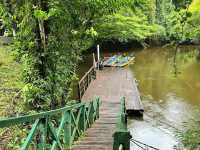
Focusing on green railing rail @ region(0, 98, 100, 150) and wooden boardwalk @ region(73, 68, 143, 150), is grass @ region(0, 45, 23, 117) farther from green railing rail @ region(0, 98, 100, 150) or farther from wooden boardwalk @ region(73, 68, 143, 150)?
green railing rail @ region(0, 98, 100, 150)

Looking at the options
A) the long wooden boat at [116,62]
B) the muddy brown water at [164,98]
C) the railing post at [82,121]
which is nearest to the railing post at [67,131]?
the railing post at [82,121]

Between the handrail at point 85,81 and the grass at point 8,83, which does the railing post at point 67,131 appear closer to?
the grass at point 8,83

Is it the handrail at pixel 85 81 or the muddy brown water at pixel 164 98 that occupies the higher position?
the handrail at pixel 85 81

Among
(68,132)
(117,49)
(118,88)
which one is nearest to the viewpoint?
(68,132)

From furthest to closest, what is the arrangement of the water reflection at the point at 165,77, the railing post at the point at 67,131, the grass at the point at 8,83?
the water reflection at the point at 165,77 → the grass at the point at 8,83 → the railing post at the point at 67,131

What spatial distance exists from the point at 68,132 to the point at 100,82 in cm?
1542

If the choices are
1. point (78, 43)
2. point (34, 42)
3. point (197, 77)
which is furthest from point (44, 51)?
point (197, 77)

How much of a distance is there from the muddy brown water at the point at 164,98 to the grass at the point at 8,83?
454 centimetres

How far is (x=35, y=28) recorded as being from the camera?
8453 mm

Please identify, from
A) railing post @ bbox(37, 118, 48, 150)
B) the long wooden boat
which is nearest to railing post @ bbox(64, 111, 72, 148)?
railing post @ bbox(37, 118, 48, 150)

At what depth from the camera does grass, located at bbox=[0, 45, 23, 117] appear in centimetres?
1147

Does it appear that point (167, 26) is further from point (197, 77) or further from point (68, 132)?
point (68, 132)

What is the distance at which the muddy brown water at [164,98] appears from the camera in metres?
14.9

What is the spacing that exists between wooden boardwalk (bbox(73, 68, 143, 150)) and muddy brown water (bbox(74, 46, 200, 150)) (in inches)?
38.4
